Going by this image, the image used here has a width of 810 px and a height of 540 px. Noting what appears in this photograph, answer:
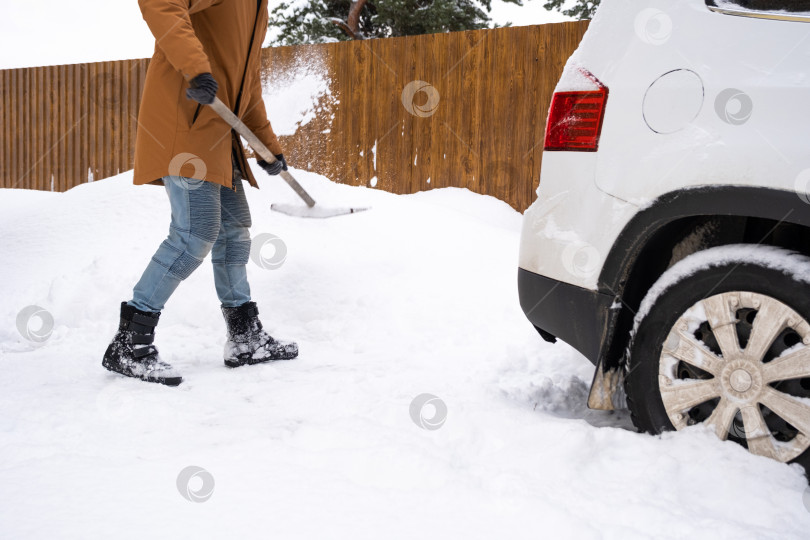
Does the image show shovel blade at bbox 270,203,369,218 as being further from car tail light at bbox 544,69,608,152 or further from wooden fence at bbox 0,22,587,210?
wooden fence at bbox 0,22,587,210

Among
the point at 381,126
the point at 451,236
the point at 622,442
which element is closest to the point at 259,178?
the point at 451,236

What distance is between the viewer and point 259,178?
5062 millimetres

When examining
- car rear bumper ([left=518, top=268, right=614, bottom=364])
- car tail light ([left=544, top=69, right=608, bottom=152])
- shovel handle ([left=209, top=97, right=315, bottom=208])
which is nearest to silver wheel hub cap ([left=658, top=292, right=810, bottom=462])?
car rear bumper ([left=518, top=268, right=614, bottom=364])

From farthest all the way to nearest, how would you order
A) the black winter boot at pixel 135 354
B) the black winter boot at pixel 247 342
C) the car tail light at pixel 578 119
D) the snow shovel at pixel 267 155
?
the black winter boot at pixel 247 342 → the snow shovel at pixel 267 155 → the black winter boot at pixel 135 354 → the car tail light at pixel 578 119

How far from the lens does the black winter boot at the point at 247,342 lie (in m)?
2.83

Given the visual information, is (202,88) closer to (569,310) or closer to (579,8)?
(569,310)

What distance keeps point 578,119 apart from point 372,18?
40.1 ft

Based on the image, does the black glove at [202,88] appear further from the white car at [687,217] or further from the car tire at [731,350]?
the car tire at [731,350]

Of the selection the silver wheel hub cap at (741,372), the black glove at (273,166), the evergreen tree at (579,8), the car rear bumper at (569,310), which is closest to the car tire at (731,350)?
the silver wheel hub cap at (741,372)

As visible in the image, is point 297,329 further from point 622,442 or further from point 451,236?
point 622,442

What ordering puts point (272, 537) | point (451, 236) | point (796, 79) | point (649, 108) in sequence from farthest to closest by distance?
1. point (451, 236)
2. point (649, 108)
3. point (796, 79)
4. point (272, 537)

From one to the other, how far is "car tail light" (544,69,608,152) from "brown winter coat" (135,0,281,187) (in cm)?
134

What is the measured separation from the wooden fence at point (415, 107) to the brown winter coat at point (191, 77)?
421 cm

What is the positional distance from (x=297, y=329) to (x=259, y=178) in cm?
198
